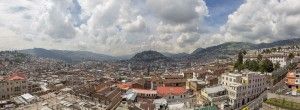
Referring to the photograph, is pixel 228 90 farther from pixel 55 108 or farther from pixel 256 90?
pixel 55 108

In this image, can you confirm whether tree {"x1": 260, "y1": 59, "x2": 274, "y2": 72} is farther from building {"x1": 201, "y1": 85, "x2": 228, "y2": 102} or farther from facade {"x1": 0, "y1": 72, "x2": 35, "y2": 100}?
facade {"x1": 0, "y1": 72, "x2": 35, "y2": 100}

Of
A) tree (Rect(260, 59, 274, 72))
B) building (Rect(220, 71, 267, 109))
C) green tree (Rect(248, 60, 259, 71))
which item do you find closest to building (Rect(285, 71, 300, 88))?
building (Rect(220, 71, 267, 109))

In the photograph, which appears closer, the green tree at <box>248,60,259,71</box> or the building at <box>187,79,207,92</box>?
the building at <box>187,79,207,92</box>

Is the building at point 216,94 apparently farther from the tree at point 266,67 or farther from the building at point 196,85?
the tree at point 266,67

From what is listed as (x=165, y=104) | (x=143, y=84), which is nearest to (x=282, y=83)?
(x=165, y=104)

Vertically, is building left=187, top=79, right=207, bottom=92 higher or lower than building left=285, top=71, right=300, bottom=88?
lower

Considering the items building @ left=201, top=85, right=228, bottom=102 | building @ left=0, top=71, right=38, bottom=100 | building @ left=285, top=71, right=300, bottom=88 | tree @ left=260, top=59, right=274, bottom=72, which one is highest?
tree @ left=260, top=59, right=274, bottom=72

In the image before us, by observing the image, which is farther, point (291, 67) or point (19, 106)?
point (291, 67)

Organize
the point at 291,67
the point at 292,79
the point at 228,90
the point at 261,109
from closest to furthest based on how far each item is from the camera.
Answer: the point at 261,109 < the point at 228,90 < the point at 292,79 < the point at 291,67

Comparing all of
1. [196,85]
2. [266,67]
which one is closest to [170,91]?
[196,85]
